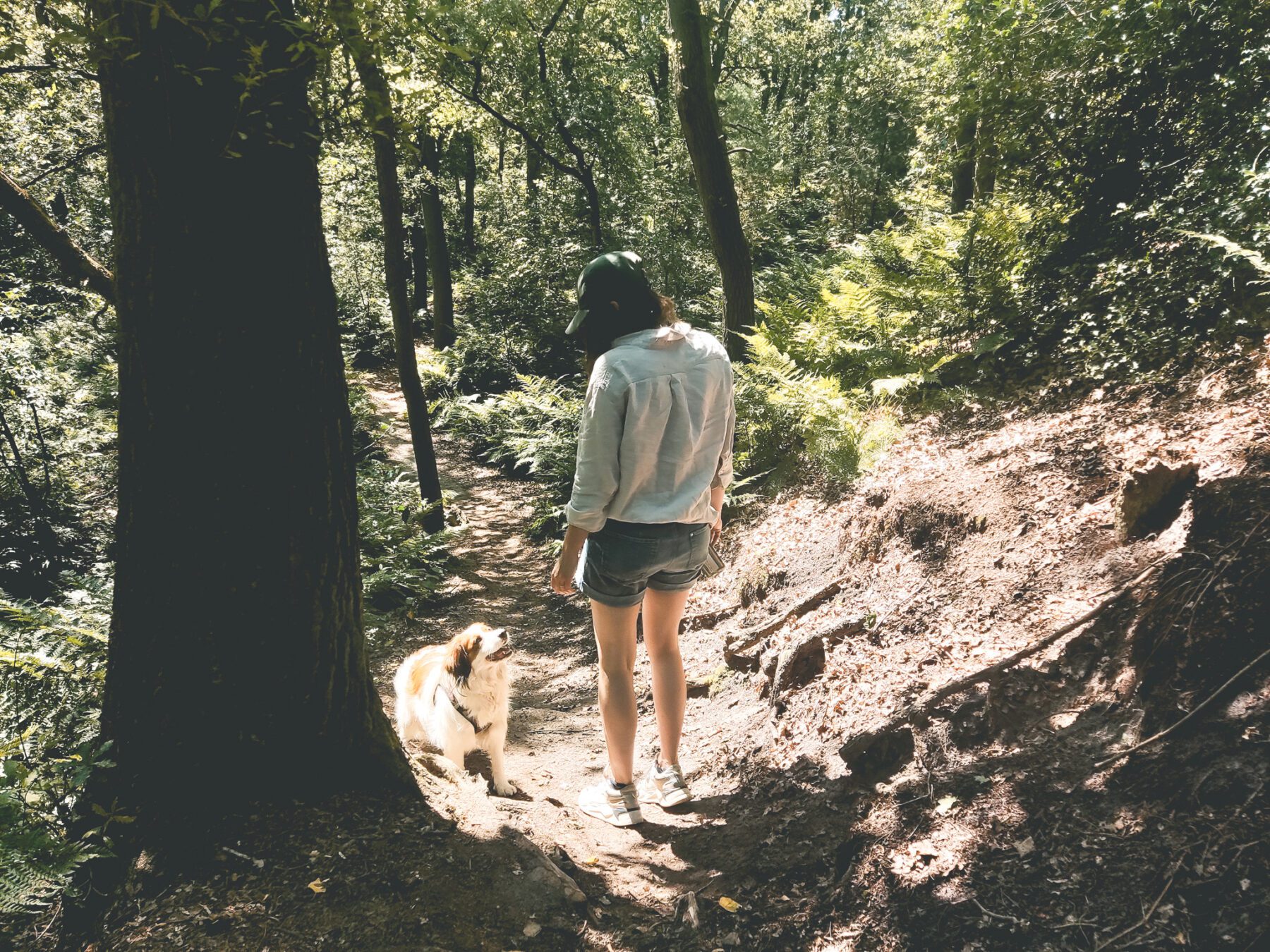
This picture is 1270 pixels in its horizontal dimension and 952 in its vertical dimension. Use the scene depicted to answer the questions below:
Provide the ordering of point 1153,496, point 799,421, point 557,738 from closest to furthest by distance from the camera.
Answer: point 1153,496 < point 557,738 < point 799,421

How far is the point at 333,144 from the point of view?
8.66 feet

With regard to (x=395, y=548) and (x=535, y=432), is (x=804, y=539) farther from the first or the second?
(x=535, y=432)

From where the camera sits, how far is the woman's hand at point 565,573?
294cm

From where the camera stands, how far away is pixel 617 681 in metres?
3.18

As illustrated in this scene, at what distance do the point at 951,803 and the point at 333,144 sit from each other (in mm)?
3214

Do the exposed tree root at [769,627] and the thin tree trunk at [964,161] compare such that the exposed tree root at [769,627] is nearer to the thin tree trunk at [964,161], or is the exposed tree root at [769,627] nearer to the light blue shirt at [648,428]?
the light blue shirt at [648,428]

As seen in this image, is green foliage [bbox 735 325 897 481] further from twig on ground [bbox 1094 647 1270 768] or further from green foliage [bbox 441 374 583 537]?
twig on ground [bbox 1094 647 1270 768]

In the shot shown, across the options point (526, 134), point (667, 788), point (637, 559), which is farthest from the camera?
point (526, 134)

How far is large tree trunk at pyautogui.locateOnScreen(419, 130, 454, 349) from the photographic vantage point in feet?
55.5

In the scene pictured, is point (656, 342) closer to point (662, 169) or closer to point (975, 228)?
point (975, 228)

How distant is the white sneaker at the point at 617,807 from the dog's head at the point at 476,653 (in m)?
1.02

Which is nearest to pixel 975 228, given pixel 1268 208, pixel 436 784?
pixel 1268 208

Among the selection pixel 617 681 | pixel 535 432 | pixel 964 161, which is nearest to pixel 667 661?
pixel 617 681

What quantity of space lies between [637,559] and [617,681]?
24.6 inches
